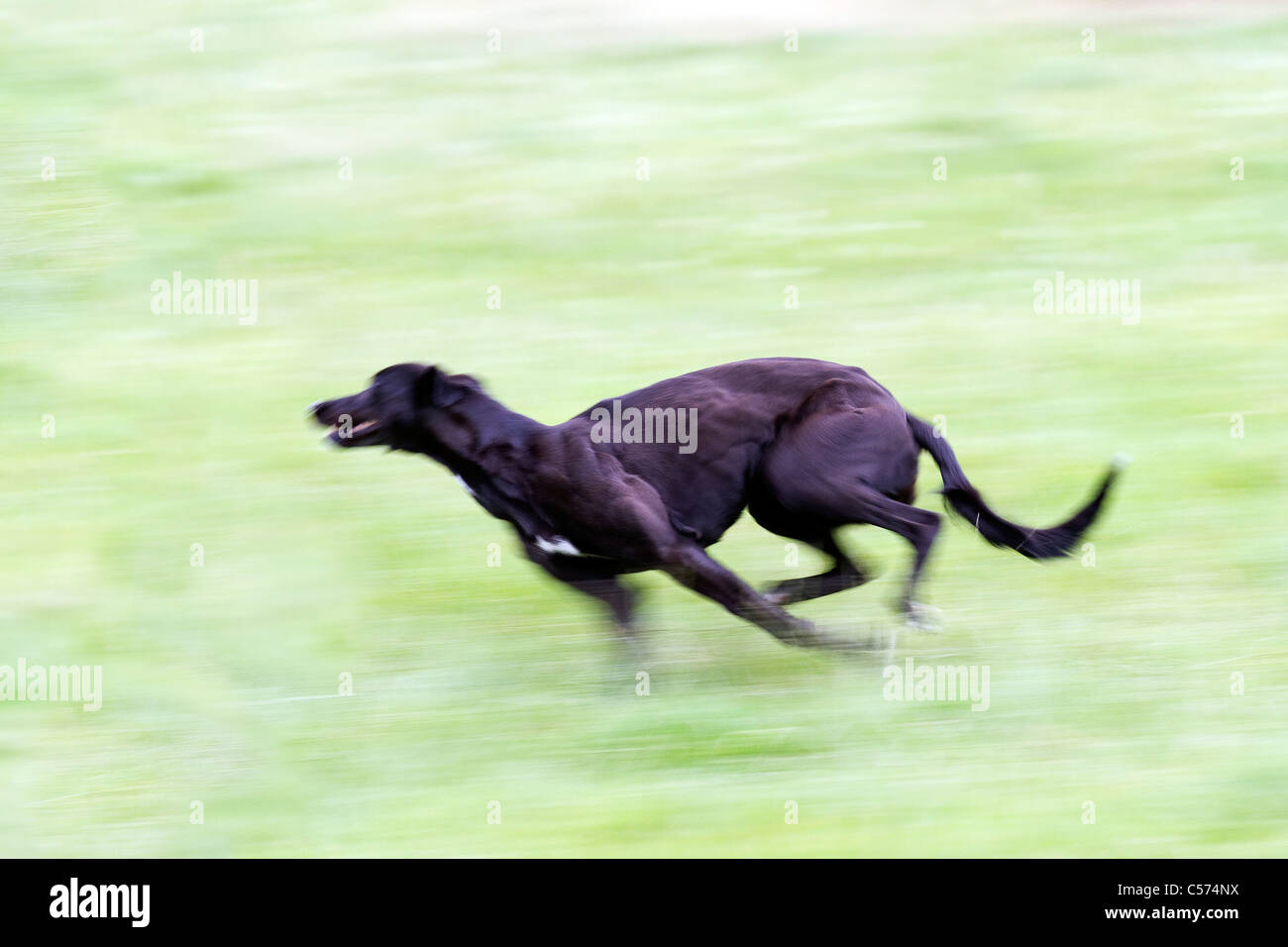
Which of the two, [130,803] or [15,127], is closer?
[130,803]

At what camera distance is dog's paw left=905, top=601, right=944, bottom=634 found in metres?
5.80

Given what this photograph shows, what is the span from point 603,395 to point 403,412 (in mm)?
3332

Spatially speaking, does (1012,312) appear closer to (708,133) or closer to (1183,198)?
(1183,198)

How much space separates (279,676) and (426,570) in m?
1.08

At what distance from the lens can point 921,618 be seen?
5.85 metres

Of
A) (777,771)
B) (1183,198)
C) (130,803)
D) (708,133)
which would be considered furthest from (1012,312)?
(130,803)

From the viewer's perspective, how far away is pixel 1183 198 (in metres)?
11.5

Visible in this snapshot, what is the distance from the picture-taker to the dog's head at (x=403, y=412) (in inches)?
224
